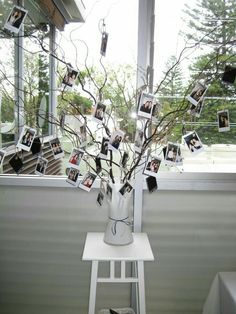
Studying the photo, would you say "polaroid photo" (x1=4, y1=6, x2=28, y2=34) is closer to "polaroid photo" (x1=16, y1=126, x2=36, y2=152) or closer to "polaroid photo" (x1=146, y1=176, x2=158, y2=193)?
"polaroid photo" (x1=16, y1=126, x2=36, y2=152)

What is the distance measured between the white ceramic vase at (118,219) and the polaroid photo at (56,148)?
0.37 m

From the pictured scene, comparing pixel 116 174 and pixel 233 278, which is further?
pixel 116 174

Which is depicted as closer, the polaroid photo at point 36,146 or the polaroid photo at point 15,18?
the polaroid photo at point 15,18

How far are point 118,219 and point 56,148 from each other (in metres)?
0.52

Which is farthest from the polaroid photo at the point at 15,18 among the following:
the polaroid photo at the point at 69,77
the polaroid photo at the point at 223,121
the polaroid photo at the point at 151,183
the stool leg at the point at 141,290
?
the stool leg at the point at 141,290

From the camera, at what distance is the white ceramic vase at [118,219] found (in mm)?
1560

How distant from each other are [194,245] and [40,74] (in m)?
1.46

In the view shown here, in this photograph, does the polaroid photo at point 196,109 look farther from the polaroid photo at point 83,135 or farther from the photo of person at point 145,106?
the polaroid photo at point 83,135

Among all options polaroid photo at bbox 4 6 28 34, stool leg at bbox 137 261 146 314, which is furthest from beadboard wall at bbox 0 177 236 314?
polaroid photo at bbox 4 6 28 34

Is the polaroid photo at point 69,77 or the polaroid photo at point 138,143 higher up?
the polaroid photo at point 69,77

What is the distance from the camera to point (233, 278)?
1616mm

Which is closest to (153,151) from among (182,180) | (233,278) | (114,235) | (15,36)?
(182,180)

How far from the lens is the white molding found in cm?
180

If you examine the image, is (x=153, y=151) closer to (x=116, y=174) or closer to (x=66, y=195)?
(x=116, y=174)
